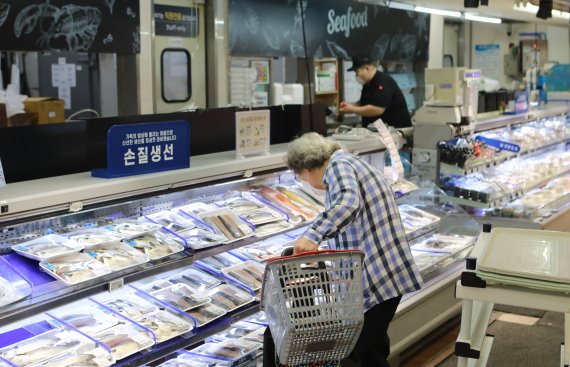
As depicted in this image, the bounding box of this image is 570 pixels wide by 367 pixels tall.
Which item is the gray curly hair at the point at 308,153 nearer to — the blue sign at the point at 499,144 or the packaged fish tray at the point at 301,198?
the packaged fish tray at the point at 301,198

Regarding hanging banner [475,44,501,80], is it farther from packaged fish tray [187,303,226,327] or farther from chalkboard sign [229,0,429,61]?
packaged fish tray [187,303,226,327]

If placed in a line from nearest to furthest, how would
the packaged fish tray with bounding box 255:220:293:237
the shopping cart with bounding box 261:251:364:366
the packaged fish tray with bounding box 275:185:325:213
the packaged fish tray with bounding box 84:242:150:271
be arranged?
the shopping cart with bounding box 261:251:364:366, the packaged fish tray with bounding box 84:242:150:271, the packaged fish tray with bounding box 255:220:293:237, the packaged fish tray with bounding box 275:185:325:213

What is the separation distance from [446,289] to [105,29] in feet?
12.9

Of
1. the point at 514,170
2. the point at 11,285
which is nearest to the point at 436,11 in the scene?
the point at 514,170

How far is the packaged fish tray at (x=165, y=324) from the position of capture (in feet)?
11.5

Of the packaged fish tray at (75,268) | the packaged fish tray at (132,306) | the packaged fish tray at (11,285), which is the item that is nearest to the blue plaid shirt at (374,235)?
the packaged fish tray at (132,306)

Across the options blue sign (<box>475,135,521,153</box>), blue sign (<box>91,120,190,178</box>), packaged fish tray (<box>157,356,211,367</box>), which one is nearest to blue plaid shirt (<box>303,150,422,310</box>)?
blue sign (<box>91,120,190,178</box>)

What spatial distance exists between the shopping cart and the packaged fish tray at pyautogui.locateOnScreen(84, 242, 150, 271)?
671 millimetres

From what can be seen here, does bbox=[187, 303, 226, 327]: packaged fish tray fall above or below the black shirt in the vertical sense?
below

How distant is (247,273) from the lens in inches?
164

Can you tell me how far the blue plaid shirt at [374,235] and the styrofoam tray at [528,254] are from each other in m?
0.48

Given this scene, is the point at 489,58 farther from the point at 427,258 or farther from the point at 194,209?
the point at 194,209

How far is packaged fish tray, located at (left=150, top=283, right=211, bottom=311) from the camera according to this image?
3746 millimetres

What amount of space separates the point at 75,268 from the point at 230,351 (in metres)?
1.11
